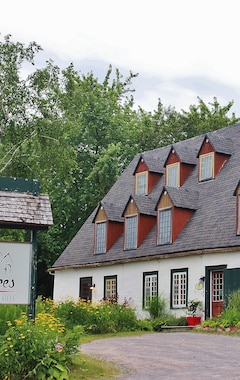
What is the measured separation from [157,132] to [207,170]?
1711 centimetres

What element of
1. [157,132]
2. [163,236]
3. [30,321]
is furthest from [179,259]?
[157,132]

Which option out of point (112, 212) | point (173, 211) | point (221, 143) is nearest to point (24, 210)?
point (173, 211)

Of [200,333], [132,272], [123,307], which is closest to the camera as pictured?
[200,333]

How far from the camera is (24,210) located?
49.0ft

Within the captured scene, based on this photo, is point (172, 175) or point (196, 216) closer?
point (196, 216)

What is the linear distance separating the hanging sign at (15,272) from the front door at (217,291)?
44.3 feet

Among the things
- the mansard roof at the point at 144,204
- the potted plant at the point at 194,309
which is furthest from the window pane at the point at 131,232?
the potted plant at the point at 194,309

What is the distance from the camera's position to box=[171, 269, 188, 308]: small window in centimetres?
2869

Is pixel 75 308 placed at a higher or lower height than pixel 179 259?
lower

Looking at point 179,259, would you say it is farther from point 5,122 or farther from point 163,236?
point 5,122

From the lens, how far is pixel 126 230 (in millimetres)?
32594

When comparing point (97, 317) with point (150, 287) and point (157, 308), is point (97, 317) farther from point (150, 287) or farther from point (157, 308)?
point (150, 287)

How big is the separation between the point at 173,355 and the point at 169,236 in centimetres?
1393

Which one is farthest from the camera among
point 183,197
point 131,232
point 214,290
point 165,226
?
point 131,232
